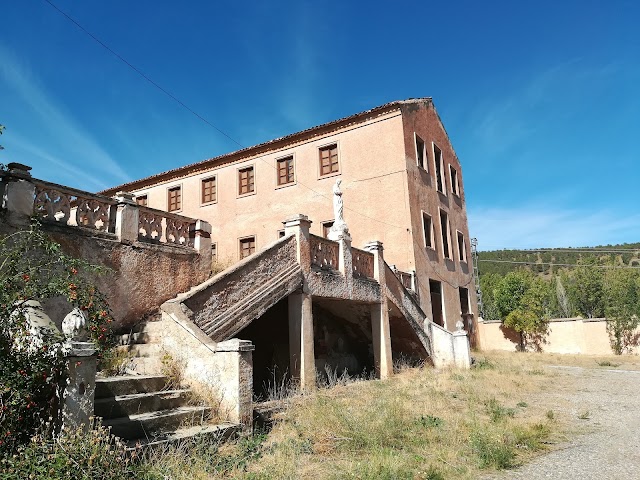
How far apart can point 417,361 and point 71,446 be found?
542 inches

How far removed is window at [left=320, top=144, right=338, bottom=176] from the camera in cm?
1995

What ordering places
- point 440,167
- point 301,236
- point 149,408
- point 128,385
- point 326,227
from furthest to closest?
point 440,167 → point 326,227 → point 301,236 → point 128,385 → point 149,408

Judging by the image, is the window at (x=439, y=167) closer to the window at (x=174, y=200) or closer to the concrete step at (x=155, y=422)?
the window at (x=174, y=200)

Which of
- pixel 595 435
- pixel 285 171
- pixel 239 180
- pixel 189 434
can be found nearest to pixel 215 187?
pixel 239 180

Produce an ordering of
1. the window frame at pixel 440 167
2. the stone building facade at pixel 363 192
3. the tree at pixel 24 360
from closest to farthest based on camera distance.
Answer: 1. the tree at pixel 24 360
2. the stone building facade at pixel 363 192
3. the window frame at pixel 440 167

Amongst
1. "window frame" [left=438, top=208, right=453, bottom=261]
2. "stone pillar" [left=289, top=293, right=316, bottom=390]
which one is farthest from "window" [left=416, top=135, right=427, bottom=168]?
"stone pillar" [left=289, top=293, right=316, bottom=390]

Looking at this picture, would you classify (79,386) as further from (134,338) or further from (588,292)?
(588,292)

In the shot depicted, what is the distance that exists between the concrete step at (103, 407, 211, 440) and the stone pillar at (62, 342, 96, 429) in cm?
81

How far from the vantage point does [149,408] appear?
20.6 ft

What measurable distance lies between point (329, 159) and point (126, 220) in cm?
1234

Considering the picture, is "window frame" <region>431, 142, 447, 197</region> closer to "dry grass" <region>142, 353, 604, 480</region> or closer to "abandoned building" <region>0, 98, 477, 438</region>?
"abandoned building" <region>0, 98, 477, 438</region>

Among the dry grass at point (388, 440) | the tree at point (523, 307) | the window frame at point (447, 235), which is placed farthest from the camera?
the tree at point (523, 307)

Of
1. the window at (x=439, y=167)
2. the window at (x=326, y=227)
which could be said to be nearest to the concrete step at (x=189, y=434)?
the window at (x=326, y=227)

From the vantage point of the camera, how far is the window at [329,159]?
1995 cm
